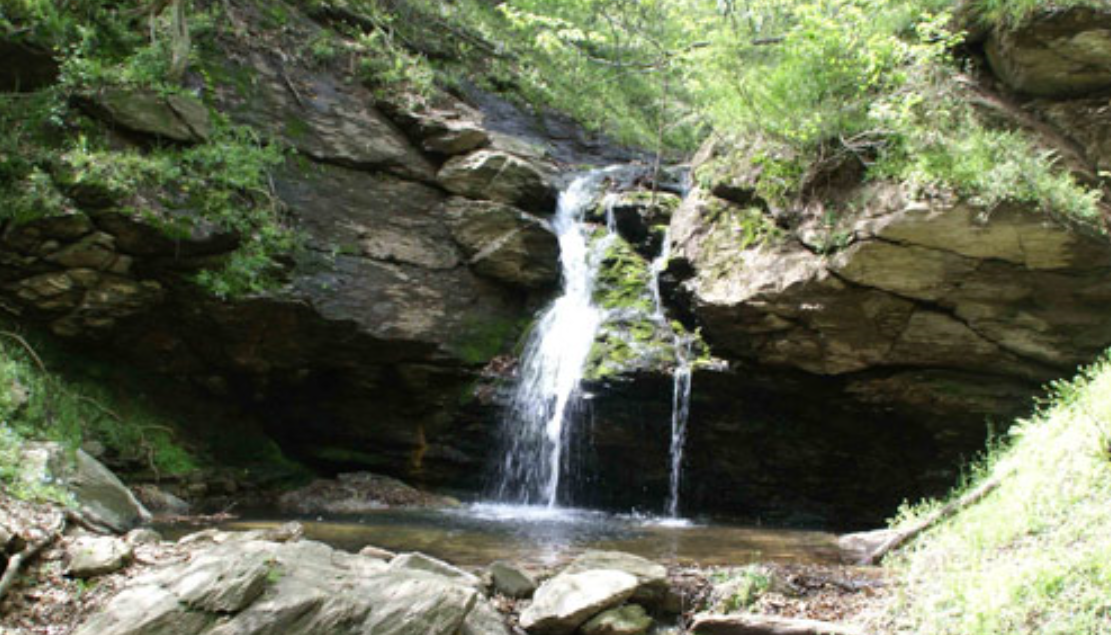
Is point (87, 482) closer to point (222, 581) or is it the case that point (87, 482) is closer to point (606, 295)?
point (222, 581)

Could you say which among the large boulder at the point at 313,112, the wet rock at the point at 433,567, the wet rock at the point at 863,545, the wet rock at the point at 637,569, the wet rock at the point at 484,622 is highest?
the large boulder at the point at 313,112

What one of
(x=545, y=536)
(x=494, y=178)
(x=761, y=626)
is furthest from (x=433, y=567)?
(x=494, y=178)

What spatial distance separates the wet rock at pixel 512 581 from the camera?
17.4ft

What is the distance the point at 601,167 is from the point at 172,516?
11.2m

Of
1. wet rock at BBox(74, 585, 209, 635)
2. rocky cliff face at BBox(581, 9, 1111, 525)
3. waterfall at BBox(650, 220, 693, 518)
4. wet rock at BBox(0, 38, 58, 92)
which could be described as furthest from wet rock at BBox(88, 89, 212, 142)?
wet rock at BBox(74, 585, 209, 635)

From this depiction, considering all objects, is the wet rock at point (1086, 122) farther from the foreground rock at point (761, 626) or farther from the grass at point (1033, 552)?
the foreground rock at point (761, 626)

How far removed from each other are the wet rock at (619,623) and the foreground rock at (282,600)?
0.60m

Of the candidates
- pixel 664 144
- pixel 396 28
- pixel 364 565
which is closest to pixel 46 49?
pixel 396 28

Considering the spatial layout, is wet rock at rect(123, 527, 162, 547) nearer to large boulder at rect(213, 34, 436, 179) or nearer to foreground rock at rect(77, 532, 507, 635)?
foreground rock at rect(77, 532, 507, 635)

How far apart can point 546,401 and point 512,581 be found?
5511mm

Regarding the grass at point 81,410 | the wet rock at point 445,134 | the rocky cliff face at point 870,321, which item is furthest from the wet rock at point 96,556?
the wet rock at point 445,134

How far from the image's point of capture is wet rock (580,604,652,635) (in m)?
4.71

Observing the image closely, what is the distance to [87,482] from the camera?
687 centimetres

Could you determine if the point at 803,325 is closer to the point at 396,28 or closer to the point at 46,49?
the point at 46,49
